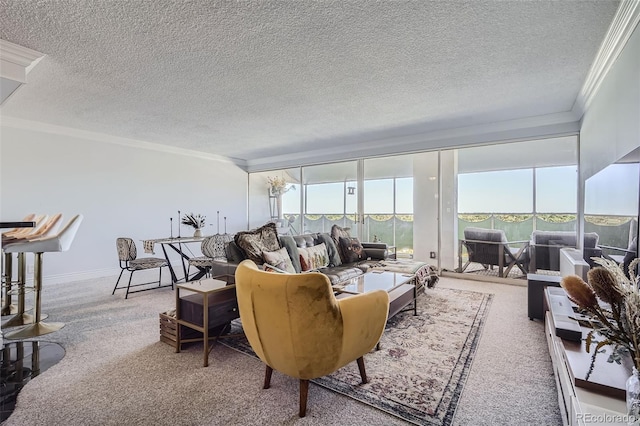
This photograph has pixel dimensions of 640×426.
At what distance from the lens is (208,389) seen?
1.91 m

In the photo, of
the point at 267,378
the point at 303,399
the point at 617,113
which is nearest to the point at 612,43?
the point at 617,113

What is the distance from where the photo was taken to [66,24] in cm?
222

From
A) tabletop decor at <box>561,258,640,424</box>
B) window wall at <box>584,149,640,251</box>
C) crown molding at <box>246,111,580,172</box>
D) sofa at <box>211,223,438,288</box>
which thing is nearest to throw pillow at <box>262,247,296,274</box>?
sofa at <box>211,223,438,288</box>

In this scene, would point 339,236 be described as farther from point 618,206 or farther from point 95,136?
point 95,136

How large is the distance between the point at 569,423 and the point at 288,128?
4.69 m

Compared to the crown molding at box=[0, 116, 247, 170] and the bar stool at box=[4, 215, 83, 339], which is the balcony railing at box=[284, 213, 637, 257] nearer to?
the crown molding at box=[0, 116, 247, 170]

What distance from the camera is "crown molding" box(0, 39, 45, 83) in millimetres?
2502

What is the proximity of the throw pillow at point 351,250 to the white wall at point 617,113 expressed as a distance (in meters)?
2.82

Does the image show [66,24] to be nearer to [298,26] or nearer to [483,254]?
[298,26]

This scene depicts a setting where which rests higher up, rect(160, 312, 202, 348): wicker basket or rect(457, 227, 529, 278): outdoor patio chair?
rect(457, 227, 529, 278): outdoor patio chair

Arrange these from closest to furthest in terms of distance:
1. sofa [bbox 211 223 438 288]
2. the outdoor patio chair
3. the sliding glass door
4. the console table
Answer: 1. the console table
2. sofa [bbox 211 223 438 288]
3. the outdoor patio chair
4. the sliding glass door

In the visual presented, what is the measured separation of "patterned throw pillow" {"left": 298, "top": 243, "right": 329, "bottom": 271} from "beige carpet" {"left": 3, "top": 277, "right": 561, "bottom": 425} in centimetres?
143

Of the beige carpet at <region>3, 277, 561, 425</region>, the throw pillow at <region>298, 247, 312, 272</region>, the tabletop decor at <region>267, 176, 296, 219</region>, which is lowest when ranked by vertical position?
the beige carpet at <region>3, 277, 561, 425</region>

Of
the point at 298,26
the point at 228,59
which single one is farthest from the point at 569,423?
the point at 228,59
